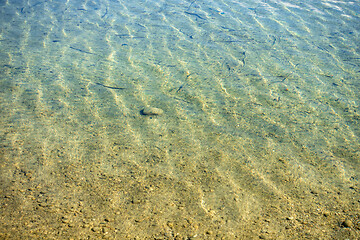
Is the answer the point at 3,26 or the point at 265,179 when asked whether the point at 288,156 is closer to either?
the point at 265,179

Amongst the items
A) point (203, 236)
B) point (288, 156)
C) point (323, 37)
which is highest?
point (323, 37)

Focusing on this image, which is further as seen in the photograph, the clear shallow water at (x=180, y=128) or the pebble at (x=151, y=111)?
the pebble at (x=151, y=111)

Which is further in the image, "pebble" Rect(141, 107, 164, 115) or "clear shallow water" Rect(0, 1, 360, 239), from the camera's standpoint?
"pebble" Rect(141, 107, 164, 115)

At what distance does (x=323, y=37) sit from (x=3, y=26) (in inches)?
242

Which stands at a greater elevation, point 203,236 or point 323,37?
point 323,37

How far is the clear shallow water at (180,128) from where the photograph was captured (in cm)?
202

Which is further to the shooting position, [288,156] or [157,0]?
[157,0]

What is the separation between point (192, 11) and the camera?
6395mm

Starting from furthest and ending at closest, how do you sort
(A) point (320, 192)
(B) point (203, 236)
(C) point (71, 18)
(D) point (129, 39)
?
(C) point (71, 18) → (D) point (129, 39) → (A) point (320, 192) → (B) point (203, 236)

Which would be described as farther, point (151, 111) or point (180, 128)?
point (151, 111)

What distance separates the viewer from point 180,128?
3033 mm

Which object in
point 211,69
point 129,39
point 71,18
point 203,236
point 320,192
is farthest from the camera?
point 71,18

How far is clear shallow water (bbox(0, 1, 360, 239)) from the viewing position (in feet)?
6.61

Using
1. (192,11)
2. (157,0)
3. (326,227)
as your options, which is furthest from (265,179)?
(157,0)
